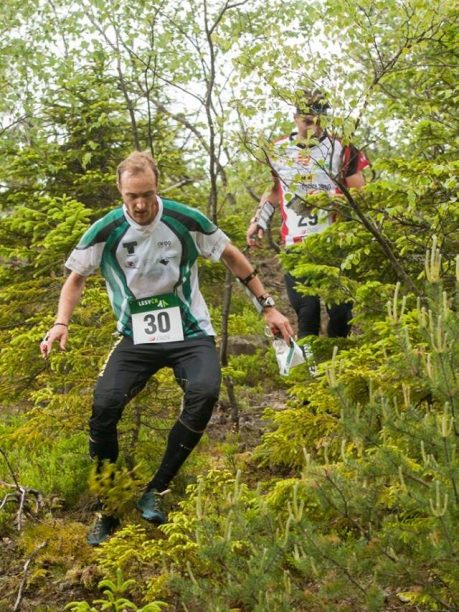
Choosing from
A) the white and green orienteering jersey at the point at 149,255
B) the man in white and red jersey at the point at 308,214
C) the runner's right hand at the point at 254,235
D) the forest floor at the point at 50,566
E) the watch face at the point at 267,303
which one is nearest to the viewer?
the forest floor at the point at 50,566

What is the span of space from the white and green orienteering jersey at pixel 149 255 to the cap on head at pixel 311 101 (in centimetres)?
100

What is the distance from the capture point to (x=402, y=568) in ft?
9.99

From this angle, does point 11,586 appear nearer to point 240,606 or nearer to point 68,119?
point 240,606

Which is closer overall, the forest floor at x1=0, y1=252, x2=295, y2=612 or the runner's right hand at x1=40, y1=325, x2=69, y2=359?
the forest floor at x1=0, y1=252, x2=295, y2=612

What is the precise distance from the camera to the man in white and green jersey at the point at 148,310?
519 cm

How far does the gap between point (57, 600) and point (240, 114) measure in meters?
3.78

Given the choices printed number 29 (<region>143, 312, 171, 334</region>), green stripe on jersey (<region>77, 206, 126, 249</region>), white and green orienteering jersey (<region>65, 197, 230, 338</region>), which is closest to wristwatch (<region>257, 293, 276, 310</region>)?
white and green orienteering jersey (<region>65, 197, 230, 338</region>)

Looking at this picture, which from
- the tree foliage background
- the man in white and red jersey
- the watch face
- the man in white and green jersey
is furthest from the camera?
the man in white and red jersey

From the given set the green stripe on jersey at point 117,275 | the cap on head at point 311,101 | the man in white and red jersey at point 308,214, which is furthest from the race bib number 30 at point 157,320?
the man in white and red jersey at point 308,214

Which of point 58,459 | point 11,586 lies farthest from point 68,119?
point 11,586

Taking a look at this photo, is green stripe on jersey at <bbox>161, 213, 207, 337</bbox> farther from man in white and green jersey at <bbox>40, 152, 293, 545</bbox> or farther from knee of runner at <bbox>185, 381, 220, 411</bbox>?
knee of runner at <bbox>185, 381, 220, 411</bbox>

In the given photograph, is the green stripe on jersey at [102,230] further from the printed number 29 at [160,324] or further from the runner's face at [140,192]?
the printed number 29 at [160,324]

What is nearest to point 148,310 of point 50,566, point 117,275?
point 117,275

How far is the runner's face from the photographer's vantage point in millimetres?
5152
